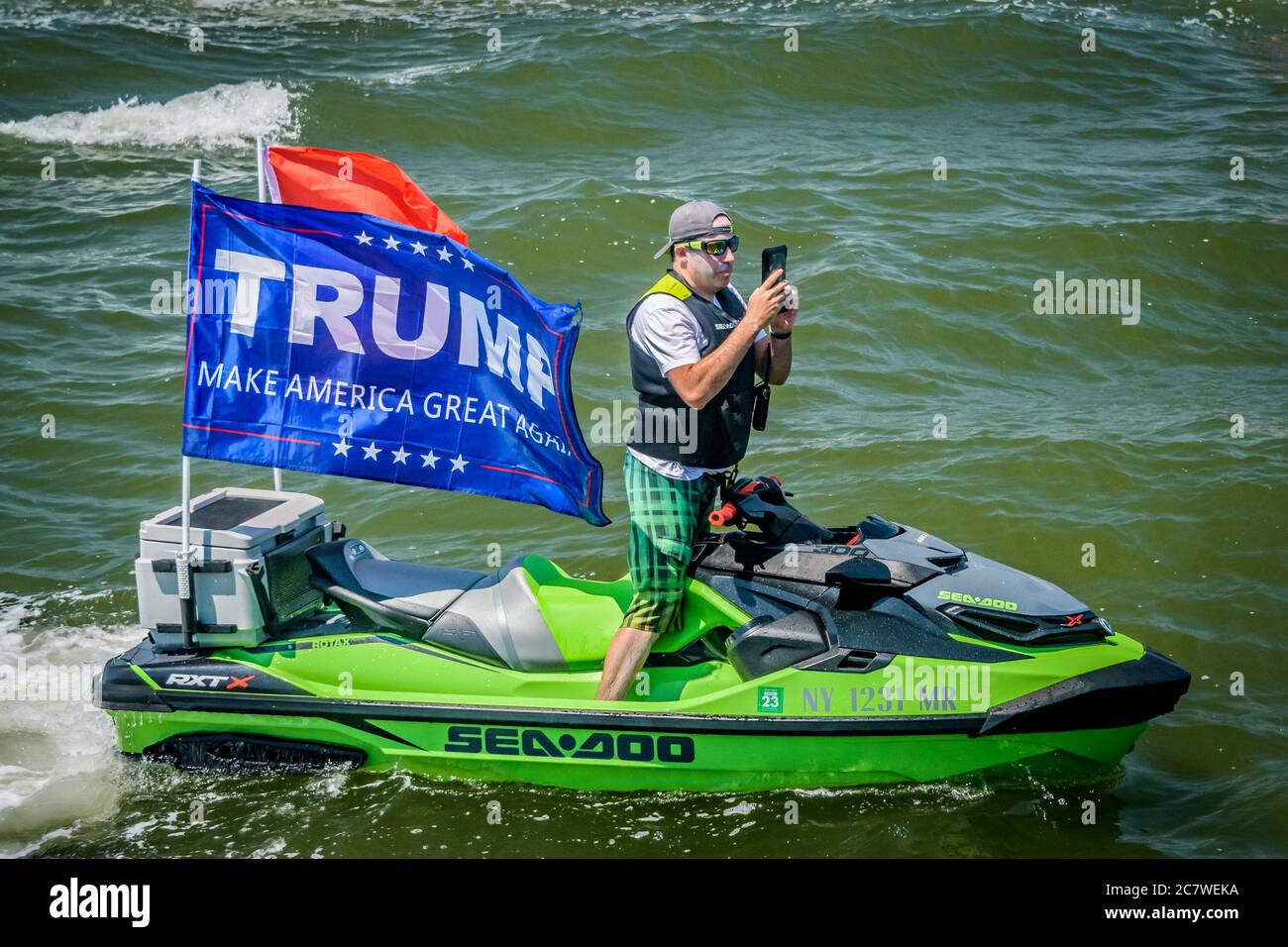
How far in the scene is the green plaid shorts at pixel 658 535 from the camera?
5012 millimetres

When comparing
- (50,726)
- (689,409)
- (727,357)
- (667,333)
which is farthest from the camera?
(50,726)

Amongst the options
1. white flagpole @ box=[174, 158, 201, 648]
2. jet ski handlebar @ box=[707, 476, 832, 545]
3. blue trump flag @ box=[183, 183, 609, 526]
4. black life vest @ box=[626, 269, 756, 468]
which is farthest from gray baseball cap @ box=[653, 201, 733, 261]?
white flagpole @ box=[174, 158, 201, 648]

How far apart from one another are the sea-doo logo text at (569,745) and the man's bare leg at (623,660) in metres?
0.18

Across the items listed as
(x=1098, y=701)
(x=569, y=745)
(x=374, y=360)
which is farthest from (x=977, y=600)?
(x=374, y=360)

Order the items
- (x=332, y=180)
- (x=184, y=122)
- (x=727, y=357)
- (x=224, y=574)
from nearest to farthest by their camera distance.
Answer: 1. (x=727, y=357)
2. (x=224, y=574)
3. (x=332, y=180)
4. (x=184, y=122)

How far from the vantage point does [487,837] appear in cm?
516

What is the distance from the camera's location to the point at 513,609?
535 cm

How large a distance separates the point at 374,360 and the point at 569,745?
1775mm

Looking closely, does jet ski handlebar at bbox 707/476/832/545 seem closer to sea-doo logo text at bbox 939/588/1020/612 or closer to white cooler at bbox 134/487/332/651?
sea-doo logo text at bbox 939/588/1020/612

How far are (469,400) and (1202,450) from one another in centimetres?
526

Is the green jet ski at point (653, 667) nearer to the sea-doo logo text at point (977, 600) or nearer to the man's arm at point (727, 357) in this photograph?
the sea-doo logo text at point (977, 600)

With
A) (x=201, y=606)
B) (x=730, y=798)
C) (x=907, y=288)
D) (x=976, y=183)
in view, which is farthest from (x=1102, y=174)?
(x=201, y=606)

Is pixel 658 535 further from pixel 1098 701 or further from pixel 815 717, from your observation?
pixel 1098 701
